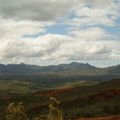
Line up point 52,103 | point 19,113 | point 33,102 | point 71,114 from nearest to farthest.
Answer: point 52,103, point 19,113, point 71,114, point 33,102

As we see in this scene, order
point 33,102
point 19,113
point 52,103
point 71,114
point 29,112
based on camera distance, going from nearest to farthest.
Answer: point 52,103, point 19,113, point 71,114, point 29,112, point 33,102

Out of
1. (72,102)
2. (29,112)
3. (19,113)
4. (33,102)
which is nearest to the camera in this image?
(19,113)

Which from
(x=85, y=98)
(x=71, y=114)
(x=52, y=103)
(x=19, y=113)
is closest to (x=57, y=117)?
(x=52, y=103)

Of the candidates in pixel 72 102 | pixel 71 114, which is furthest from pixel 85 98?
pixel 71 114

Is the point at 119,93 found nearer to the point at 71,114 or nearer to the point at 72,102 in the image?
the point at 72,102

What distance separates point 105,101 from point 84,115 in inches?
638

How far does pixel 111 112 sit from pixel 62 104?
21.5 metres

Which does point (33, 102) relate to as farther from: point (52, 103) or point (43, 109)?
point (52, 103)

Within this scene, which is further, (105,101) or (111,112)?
(105,101)

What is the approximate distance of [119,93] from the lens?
111 m

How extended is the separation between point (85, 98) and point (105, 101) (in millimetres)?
9331

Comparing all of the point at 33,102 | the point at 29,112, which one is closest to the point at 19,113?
the point at 29,112

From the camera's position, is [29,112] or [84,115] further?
[29,112]

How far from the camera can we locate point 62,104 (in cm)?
10831
